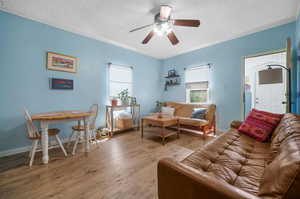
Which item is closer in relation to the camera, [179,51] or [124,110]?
[124,110]

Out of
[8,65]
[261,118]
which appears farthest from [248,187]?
[8,65]

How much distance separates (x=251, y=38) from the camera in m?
3.23

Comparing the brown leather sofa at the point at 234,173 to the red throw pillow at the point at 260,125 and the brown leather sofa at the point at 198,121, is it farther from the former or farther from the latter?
the brown leather sofa at the point at 198,121

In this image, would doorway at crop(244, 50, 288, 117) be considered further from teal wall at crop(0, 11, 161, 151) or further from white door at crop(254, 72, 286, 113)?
teal wall at crop(0, 11, 161, 151)

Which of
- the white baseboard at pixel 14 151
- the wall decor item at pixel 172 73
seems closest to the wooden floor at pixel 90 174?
the white baseboard at pixel 14 151

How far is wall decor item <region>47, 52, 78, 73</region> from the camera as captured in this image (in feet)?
9.23

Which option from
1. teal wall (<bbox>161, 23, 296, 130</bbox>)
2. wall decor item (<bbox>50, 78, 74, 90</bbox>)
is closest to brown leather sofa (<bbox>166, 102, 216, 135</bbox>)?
teal wall (<bbox>161, 23, 296, 130</bbox>)

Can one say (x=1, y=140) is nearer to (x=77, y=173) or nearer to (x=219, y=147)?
(x=77, y=173)

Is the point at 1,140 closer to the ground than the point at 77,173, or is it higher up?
higher up

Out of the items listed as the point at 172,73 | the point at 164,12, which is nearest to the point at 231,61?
the point at 172,73

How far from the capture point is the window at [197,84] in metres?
4.12

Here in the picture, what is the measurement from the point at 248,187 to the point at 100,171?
1772 millimetres

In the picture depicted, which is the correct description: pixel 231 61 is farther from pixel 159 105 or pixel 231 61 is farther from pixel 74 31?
pixel 74 31

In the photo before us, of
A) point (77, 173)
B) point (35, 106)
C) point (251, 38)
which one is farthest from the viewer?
point (251, 38)
